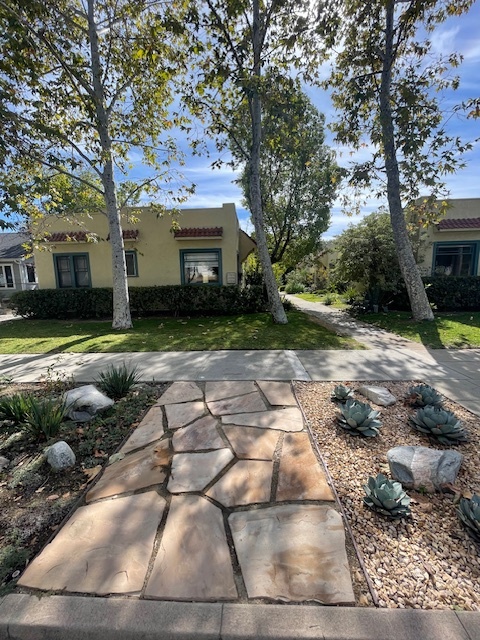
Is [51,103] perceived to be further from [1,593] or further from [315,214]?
[315,214]

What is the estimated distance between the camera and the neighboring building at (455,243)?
1247 centimetres

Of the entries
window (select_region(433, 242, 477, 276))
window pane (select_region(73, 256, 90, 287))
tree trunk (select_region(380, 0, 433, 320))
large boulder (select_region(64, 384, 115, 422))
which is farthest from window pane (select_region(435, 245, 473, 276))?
window pane (select_region(73, 256, 90, 287))

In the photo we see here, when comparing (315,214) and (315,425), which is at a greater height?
(315,214)

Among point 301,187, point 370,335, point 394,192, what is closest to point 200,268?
point 301,187

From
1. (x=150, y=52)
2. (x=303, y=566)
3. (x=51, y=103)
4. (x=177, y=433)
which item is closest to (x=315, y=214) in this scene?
(x=150, y=52)

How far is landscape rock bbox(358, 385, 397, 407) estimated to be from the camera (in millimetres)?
3730

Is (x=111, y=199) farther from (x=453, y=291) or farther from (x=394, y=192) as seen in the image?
(x=453, y=291)

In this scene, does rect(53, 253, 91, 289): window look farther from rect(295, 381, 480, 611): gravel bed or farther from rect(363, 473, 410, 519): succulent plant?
rect(363, 473, 410, 519): succulent plant

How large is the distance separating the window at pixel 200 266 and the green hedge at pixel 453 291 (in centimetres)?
758

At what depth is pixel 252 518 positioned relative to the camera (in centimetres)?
197

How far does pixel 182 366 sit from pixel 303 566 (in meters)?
4.04

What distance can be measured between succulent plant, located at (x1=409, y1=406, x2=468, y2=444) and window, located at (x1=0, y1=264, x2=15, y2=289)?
85.3 ft

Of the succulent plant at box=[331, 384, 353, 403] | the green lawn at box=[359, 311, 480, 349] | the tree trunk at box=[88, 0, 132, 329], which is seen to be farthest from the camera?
the tree trunk at box=[88, 0, 132, 329]

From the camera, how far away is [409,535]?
1.85 metres
